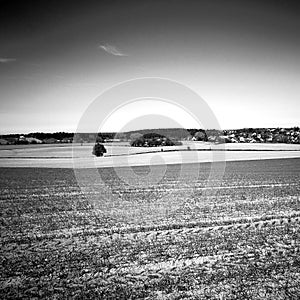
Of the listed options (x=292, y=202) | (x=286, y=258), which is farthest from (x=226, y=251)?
(x=292, y=202)

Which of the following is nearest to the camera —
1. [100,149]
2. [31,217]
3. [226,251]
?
[226,251]

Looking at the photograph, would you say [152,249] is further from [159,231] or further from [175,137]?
[175,137]

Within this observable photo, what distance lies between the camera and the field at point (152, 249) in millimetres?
5664

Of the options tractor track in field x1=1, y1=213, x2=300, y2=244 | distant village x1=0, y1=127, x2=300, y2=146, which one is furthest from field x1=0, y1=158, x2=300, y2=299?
distant village x1=0, y1=127, x2=300, y2=146

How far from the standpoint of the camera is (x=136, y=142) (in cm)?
6556

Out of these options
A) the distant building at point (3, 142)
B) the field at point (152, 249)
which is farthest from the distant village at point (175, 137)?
the field at point (152, 249)

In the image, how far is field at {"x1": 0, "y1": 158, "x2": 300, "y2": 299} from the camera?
5.66m

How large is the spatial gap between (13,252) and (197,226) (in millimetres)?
6090

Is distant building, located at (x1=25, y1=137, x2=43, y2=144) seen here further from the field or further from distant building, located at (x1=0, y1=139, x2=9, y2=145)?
the field

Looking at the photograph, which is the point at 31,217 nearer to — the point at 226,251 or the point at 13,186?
the point at 226,251

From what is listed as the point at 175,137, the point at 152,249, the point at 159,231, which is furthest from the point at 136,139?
the point at 152,249

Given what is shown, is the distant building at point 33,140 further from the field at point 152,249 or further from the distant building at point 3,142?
the field at point 152,249

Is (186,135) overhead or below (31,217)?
overhead

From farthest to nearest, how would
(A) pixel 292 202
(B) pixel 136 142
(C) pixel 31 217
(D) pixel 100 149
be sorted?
(B) pixel 136 142 < (D) pixel 100 149 < (A) pixel 292 202 < (C) pixel 31 217
